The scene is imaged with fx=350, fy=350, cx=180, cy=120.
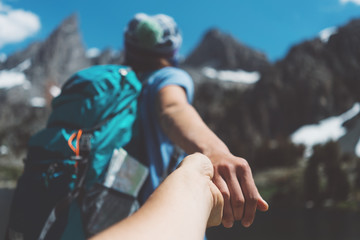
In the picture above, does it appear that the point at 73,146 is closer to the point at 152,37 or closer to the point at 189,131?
the point at 189,131

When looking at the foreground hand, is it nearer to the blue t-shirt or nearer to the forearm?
the forearm

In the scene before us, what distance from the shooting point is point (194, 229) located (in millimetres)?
626

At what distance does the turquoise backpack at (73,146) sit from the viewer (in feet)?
4.26

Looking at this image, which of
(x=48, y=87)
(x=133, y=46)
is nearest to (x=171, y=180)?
(x=133, y=46)

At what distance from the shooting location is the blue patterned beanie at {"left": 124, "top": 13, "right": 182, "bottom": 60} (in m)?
1.64

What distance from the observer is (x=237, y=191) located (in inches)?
34.6

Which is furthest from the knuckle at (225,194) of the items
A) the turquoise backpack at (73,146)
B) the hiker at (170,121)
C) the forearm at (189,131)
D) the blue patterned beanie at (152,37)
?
the blue patterned beanie at (152,37)

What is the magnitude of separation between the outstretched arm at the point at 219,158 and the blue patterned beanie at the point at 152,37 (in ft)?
1.35

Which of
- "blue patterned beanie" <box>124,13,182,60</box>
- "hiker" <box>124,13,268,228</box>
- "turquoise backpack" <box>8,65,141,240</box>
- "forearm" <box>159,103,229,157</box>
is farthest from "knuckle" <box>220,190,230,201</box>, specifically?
"blue patterned beanie" <box>124,13,182,60</box>

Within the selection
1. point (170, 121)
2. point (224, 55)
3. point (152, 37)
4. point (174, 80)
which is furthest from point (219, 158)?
point (224, 55)

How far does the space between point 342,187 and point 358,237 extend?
21.0 meters

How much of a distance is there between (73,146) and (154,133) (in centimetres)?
34

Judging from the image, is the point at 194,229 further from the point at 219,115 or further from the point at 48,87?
the point at 219,115

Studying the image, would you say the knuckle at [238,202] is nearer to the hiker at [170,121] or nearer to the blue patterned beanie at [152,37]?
the hiker at [170,121]
